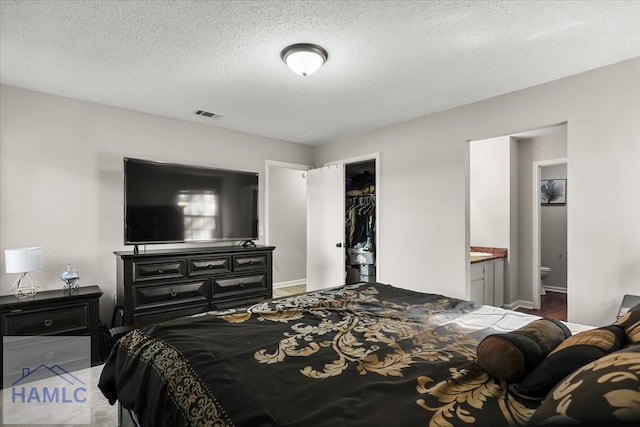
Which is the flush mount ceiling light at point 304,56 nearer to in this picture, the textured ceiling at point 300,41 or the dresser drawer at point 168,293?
the textured ceiling at point 300,41

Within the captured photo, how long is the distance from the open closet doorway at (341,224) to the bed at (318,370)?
2839mm

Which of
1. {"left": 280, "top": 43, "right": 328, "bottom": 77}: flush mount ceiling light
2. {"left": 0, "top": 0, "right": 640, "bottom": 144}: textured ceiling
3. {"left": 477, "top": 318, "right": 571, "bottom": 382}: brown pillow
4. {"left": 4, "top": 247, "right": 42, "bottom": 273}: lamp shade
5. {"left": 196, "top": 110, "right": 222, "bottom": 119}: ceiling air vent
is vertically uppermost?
{"left": 0, "top": 0, "right": 640, "bottom": 144}: textured ceiling

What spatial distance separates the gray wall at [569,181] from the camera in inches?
101

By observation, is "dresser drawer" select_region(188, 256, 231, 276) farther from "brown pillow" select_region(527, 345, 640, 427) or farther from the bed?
"brown pillow" select_region(527, 345, 640, 427)

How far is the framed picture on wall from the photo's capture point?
587 centimetres

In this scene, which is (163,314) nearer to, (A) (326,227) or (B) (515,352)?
(A) (326,227)

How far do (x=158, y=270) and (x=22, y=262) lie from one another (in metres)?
1.03

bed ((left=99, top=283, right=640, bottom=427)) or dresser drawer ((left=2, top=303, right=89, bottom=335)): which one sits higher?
bed ((left=99, top=283, right=640, bottom=427))

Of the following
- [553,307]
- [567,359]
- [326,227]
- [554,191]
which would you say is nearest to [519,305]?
[553,307]

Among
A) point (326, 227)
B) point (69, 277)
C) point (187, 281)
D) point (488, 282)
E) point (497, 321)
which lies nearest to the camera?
point (497, 321)

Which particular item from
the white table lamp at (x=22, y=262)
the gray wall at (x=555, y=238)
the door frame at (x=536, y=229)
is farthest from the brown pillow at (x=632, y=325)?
the gray wall at (x=555, y=238)

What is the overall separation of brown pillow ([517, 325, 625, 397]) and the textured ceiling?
1.84 metres

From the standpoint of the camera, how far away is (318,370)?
1.16m

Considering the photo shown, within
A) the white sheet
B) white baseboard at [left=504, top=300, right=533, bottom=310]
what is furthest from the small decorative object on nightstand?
white baseboard at [left=504, top=300, right=533, bottom=310]
